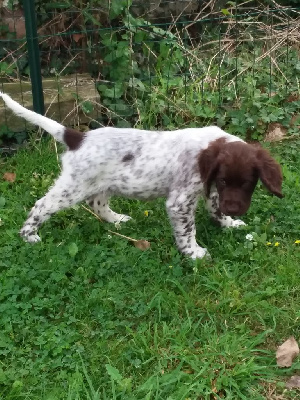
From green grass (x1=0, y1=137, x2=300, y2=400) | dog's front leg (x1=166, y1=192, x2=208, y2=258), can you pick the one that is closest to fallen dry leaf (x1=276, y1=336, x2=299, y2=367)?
green grass (x1=0, y1=137, x2=300, y2=400)

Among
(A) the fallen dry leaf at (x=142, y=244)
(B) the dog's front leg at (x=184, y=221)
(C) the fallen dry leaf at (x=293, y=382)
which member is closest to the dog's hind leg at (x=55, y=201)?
(A) the fallen dry leaf at (x=142, y=244)

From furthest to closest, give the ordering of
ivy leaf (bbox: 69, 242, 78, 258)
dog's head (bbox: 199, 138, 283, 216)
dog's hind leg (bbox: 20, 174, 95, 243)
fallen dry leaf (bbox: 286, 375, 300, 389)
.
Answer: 1. dog's hind leg (bbox: 20, 174, 95, 243)
2. ivy leaf (bbox: 69, 242, 78, 258)
3. dog's head (bbox: 199, 138, 283, 216)
4. fallen dry leaf (bbox: 286, 375, 300, 389)

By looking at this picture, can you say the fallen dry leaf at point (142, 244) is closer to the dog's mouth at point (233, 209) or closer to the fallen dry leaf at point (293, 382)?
the dog's mouth at point (233, 209)

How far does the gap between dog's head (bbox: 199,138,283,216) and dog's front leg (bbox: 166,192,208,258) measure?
0.29m

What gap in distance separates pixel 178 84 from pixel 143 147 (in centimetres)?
224

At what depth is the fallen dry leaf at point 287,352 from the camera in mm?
3277

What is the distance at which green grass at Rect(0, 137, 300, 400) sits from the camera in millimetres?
3184

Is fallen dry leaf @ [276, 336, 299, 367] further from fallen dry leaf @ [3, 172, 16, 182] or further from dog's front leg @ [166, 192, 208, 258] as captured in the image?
fallen dry leaf @ [3, 172, 16, 182]

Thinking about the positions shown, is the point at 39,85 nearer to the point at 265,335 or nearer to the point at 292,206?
the point at 292,206

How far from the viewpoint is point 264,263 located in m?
4.15

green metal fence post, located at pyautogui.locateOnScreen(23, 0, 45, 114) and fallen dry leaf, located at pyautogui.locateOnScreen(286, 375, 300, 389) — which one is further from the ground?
green metal fence post, located at pyautogui.locateOnScreen(23, 0, 45, 114)

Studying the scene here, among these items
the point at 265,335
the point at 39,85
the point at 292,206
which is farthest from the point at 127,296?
the point at 39,85

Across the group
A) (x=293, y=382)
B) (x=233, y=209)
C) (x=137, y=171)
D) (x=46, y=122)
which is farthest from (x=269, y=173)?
(x=46, y=122)

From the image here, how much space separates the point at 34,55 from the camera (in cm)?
582
